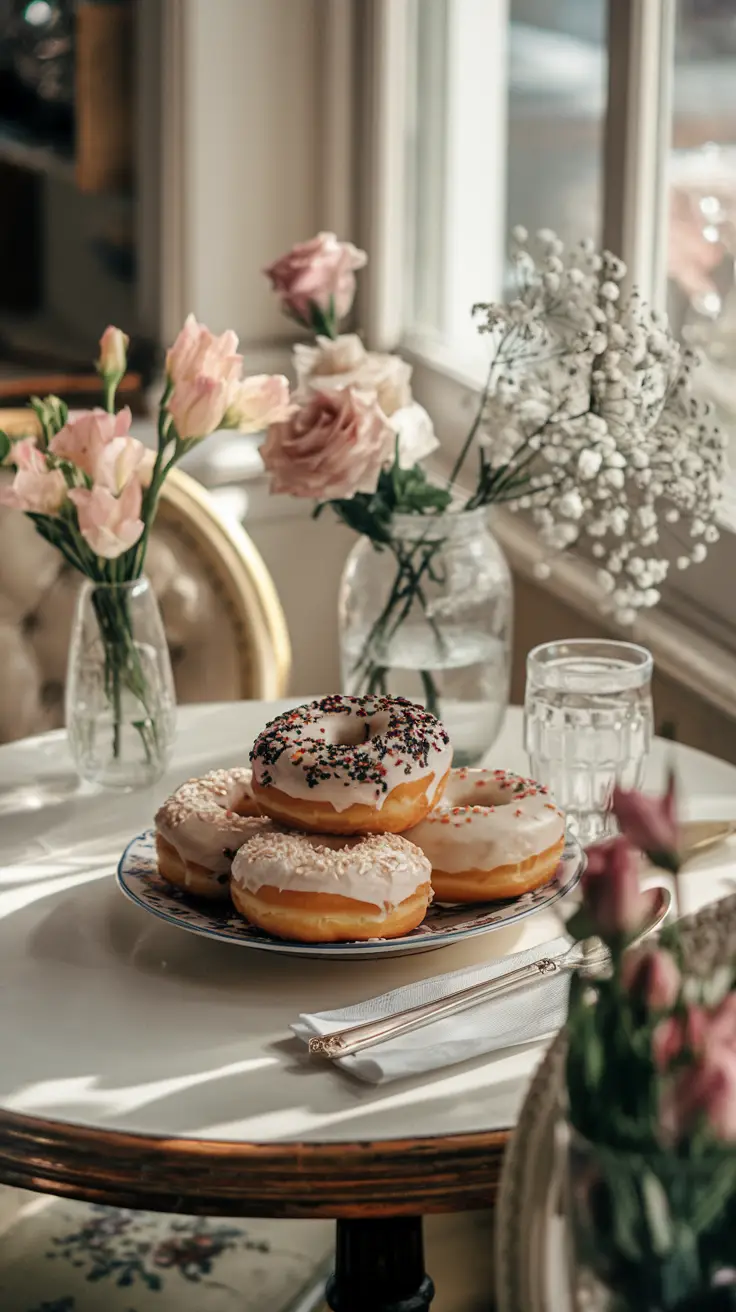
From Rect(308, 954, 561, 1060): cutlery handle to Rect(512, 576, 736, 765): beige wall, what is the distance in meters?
0.74

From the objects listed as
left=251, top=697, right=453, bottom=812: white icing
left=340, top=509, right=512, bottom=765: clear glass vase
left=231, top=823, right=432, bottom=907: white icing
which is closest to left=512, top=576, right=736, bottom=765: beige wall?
left=340, top=509, right=512, bottom=765: clear glass vase

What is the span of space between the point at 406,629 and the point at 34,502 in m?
0.31

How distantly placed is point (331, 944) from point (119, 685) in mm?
395

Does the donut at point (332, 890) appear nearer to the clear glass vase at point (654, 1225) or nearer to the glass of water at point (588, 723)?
the glass of water at point (588, 723)

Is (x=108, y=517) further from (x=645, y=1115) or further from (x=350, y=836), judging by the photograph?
(x=645, y=1115)

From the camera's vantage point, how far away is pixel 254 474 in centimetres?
245

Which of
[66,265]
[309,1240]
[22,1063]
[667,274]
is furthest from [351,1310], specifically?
[66,265]

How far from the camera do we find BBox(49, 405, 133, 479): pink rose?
3.82 ft

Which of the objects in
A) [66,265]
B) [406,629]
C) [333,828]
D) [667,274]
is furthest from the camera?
[66,265]

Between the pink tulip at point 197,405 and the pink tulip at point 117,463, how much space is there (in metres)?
0.04

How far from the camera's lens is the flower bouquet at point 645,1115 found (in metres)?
0.49

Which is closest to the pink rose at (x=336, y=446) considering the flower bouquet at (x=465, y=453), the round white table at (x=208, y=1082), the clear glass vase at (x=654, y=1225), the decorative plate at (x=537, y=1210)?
the flower bouquet at (x=465, y=453)

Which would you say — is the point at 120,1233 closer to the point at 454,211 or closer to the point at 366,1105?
the point at 366,1105

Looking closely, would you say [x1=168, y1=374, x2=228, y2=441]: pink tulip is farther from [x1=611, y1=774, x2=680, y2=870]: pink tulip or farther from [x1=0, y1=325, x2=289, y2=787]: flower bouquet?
[x1=611, y1=774, x2=680, y2=870]: pink tulip
